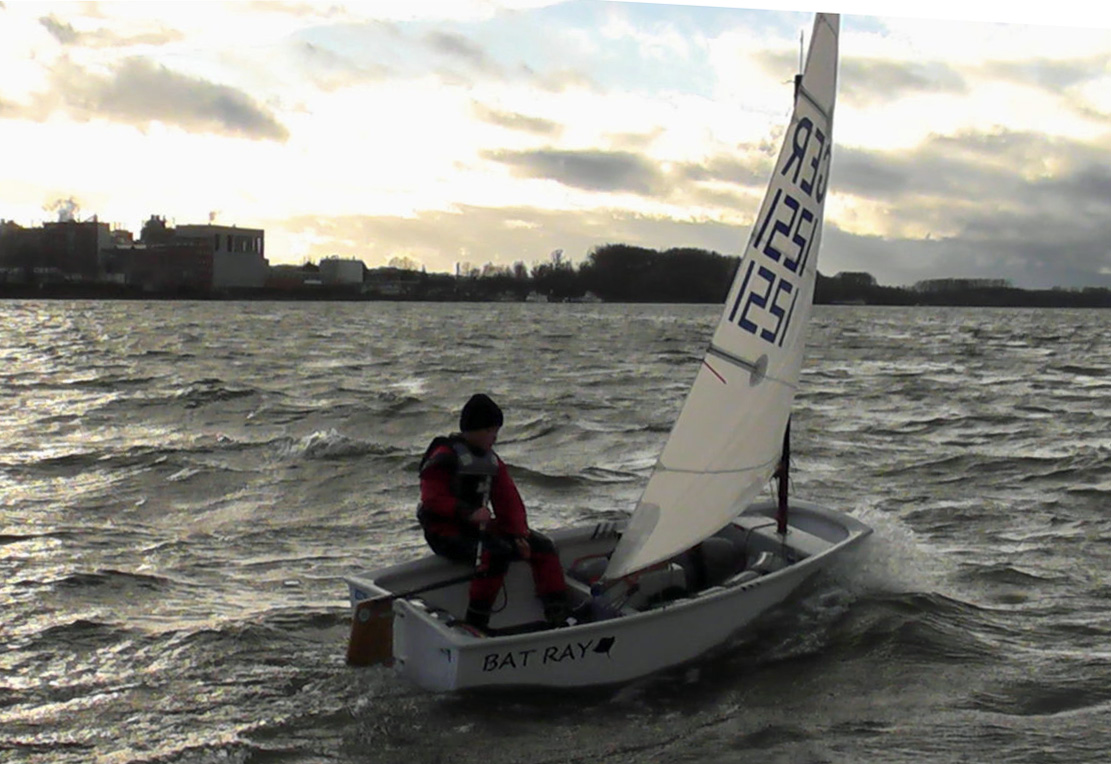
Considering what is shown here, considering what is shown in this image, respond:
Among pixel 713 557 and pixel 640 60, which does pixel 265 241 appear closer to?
pixel 640 60

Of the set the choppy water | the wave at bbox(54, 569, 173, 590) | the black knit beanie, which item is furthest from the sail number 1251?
the wave at bbox(54, 569, 173, 590)

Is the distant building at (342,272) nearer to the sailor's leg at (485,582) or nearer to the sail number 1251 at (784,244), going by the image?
the sail number 1251 at (784,244)

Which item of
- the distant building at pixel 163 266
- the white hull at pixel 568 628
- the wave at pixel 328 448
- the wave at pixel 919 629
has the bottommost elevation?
the wave at pixel 919 629

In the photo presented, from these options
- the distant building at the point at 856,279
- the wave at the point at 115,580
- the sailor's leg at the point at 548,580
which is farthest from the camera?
the distant building at the point at 856,279

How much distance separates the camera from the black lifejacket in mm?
4379

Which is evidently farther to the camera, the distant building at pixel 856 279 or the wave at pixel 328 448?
the wave at pixel 328 448

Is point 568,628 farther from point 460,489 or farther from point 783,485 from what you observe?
point 783,485

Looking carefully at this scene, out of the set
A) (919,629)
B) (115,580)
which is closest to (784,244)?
(919,629)

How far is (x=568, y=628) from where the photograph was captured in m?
4.11

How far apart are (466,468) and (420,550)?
2.49 metres

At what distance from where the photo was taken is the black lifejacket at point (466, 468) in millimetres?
4379

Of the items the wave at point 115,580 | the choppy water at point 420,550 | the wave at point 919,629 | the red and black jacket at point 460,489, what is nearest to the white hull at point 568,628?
the choppy water at point 420,550

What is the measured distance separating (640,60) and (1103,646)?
13.9ft

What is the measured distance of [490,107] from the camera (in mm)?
8250
